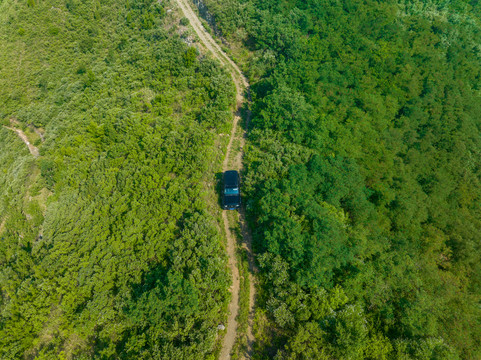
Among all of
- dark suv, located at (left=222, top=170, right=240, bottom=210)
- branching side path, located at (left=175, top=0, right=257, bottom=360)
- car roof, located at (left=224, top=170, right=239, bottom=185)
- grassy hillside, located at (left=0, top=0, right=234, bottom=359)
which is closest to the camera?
grassy hillside, located at (left=0, top=0, right=234, bottom=359)

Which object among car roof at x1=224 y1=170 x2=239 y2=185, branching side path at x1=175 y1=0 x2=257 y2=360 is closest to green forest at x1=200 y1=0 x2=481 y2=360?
branching side path at x1=175 y1=0 x2=257 y2=360

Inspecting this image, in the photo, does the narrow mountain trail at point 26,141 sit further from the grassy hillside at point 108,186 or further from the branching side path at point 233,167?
the branching side path at point 233,167

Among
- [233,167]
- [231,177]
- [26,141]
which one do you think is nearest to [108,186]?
[231,177]

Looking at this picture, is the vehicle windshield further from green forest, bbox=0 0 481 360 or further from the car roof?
green forest, bbox=0 0 481 360

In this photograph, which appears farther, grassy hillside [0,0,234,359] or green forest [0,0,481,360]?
green forest [0,0,481,360]

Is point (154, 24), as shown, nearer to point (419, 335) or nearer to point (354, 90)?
point (354, 90)
